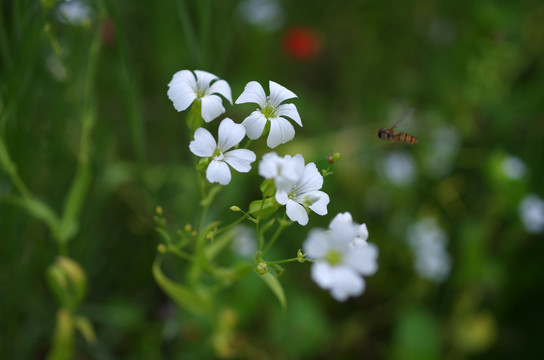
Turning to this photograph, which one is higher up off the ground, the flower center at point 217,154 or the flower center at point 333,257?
the flower center at point 217,154

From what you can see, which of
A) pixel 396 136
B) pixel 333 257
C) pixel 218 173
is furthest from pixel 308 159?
pixel 333 257

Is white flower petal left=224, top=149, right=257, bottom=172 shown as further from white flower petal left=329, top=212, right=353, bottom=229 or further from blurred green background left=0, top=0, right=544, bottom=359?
blurred green background left=0, top=0, right=544, bottom=359

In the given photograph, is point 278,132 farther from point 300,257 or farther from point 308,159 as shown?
point 308,159

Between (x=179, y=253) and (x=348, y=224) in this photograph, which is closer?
(x=348, y=224)

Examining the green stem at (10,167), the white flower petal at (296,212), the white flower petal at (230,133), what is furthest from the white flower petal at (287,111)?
the green stem at (10,167)

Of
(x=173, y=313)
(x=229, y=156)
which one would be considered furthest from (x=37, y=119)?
(x=229, y=156)

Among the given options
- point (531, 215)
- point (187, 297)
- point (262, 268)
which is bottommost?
point (187, 297)

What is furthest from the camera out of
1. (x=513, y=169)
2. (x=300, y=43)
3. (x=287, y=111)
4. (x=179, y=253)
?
(x=300, y=43)

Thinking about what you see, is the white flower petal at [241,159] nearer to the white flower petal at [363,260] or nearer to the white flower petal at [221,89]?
the white flower petal at [221,89]
